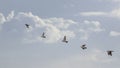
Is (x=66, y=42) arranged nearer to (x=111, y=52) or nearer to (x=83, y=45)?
(x=83, y=45)

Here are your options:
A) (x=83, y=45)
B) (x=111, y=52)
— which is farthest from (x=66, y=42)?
(x=111, y=52)

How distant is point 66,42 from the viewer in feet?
391

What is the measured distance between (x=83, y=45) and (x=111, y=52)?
10257 millimetres

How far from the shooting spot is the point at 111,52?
392ft

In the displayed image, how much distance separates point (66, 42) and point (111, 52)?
1620cm

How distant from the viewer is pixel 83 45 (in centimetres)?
12212

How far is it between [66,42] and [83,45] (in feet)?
22.6
